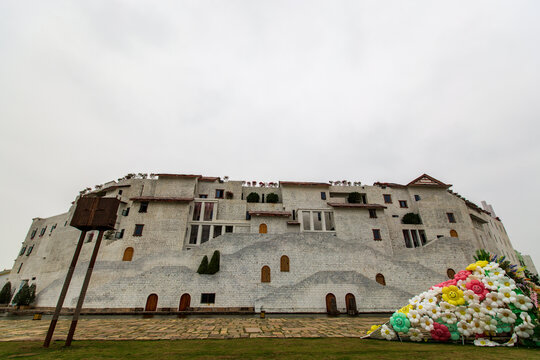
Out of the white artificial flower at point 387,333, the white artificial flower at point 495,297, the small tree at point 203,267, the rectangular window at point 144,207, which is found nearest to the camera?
the white artificial flower at point 495,297


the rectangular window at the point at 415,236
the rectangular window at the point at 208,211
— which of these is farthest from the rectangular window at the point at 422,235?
the rectangular window at the point at 208,211

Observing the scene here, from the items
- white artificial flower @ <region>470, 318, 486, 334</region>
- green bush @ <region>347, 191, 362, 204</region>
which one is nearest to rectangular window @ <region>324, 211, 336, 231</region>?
green bush @ <region>347, 191, 362, 204</region>

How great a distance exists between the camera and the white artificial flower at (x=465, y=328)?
765 centimetres

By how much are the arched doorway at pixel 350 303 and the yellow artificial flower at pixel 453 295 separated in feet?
54.5

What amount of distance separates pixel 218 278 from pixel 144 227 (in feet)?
42.3

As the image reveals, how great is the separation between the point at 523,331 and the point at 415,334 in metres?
2.88

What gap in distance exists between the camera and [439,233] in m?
34.7

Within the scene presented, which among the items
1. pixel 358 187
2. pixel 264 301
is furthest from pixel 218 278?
pixel 358 187

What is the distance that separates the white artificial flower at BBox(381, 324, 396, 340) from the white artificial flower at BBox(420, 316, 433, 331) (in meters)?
0.99

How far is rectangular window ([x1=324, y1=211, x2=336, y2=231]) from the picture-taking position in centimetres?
3472

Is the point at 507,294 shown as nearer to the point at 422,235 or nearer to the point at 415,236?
the point at 415,236

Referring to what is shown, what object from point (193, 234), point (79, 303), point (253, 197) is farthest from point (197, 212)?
point (79, 303)

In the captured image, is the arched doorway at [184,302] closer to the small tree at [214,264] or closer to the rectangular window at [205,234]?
the small tree at [214,264]

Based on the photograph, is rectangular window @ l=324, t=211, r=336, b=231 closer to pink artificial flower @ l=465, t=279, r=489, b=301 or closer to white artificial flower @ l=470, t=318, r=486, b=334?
pink artificial flower @ l=465, t=279, r=489, b=301
